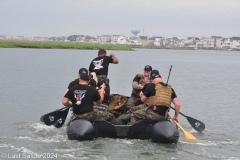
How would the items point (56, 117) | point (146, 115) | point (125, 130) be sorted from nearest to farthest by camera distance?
1. point (146, 115)
2. point (125, 130)
3. point (56, 117)

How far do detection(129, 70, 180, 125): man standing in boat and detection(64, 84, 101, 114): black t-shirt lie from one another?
4.05 ft

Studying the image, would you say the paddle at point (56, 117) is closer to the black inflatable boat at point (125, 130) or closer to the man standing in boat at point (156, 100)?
the black inflatable boat at point (125, 130)

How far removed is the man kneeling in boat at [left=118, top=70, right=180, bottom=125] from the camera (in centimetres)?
1351

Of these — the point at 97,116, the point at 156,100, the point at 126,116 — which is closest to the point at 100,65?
the point at 126,116

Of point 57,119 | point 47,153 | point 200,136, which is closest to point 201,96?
point 200,136

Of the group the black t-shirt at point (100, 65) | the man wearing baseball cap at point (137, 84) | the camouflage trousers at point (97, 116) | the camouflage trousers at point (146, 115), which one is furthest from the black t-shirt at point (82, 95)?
the black t-shirt at point (100, 65)

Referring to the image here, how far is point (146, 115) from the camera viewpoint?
45.2 feet

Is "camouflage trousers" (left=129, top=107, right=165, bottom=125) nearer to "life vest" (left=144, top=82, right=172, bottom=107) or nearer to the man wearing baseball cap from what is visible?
"life vest" (left=144, top=82, right=172, bottom=107)

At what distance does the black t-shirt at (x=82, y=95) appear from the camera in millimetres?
13281

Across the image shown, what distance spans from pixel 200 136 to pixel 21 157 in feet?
19.4

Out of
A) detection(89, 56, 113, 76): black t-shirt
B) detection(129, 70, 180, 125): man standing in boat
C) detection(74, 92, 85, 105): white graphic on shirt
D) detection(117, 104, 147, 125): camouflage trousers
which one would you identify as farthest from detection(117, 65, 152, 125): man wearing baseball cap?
detection(74, 92, 85, 105): white graphic on shirt

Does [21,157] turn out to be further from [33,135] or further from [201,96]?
[201,96]

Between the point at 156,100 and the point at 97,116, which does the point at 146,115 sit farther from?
the point at 97,116

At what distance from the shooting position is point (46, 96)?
85.8 feet
